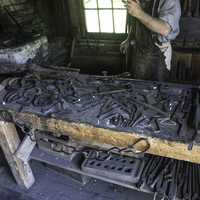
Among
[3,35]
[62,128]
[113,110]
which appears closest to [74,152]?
[62,128]

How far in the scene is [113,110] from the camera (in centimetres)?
181

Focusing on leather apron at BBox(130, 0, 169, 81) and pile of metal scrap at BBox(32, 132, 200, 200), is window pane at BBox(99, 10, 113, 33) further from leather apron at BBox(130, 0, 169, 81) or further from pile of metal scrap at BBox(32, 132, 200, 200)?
pile of metal scrap at BBox(32, 132, 200, 200)

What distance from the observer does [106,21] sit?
139 inches

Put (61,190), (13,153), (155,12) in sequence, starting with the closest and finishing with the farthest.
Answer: (155,12) < (13,153) < (61,190)

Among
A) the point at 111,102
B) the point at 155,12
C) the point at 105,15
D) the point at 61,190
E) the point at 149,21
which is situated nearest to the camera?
the point at 111,102

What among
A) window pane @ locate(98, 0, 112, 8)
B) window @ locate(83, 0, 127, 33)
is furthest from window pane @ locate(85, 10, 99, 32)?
window pane @ locate(98, 0, 112, 8)

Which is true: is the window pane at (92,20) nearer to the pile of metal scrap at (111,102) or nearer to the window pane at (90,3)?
the window pane at (90,3)

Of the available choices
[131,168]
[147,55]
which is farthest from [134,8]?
[131,168]

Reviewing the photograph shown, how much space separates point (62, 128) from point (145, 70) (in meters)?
0.89

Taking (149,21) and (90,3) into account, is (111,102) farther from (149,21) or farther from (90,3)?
(90,3)

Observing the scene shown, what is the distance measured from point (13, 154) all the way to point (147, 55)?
4.15 ft

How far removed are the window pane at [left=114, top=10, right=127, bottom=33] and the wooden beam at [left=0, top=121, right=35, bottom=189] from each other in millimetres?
1845

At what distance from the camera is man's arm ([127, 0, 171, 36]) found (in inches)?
79.0

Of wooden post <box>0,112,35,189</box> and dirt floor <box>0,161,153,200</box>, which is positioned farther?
dirt floor <box>0,161,153,200</box>
